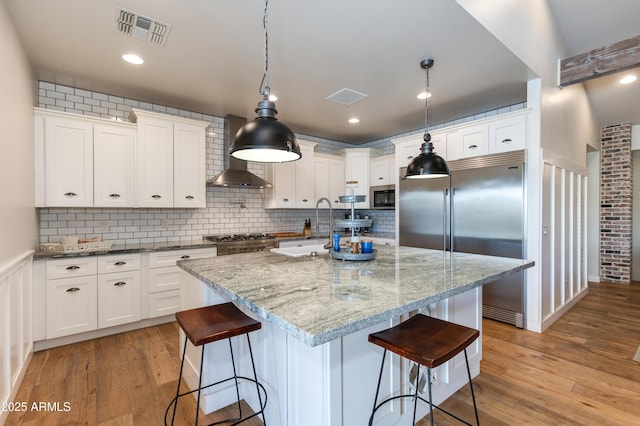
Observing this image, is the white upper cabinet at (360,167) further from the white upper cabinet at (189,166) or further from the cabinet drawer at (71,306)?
the cabinet drawer at (71,306)

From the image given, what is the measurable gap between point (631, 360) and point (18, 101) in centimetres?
544

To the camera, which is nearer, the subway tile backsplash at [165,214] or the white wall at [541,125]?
the white wall at [541,125]

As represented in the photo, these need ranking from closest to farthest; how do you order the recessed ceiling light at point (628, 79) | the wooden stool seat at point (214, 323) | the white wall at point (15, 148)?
the wooden stool seat at point (214, 323)
the white wall at point (15, 148)
the recessed ceiling light at point (628, 79)

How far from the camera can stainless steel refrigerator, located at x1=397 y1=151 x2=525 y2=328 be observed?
3322 millimetres

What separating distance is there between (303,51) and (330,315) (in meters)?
2.33

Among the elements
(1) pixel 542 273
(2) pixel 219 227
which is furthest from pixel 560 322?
(2) pixel 219 227

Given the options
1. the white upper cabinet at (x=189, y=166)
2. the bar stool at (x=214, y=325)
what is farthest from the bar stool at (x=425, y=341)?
the white upper cabinet at (x=189, y=166)

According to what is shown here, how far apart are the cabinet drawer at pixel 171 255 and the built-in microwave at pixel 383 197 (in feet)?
9.28

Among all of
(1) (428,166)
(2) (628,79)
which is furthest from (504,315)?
(2) (628,79)

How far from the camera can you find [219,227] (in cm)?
438

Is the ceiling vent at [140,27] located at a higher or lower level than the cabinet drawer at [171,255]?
higher

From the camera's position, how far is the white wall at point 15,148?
6.48 ft

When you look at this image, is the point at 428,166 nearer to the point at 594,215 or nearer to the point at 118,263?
the point at 118,263

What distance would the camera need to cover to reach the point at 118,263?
Result: 3.15m
